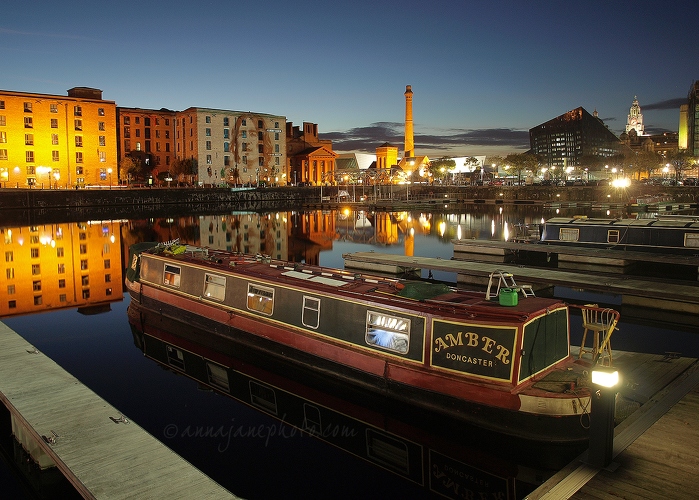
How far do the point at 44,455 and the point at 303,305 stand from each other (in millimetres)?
7411

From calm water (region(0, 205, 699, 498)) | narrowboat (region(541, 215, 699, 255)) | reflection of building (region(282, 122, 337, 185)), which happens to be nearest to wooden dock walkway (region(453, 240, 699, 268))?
narrowboat (region(541, 215, 699, 255))

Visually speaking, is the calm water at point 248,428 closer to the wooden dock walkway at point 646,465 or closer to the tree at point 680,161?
the wooden dock walkway at point 646,465

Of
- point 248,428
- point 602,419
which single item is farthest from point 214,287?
point 602,419

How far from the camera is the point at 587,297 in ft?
89.6

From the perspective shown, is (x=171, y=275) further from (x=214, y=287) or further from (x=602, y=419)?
(x=602, y=419)

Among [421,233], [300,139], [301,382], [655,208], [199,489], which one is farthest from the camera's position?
[300,139]

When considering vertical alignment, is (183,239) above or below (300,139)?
below

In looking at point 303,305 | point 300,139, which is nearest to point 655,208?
point 303,305

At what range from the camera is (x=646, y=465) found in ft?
29.6

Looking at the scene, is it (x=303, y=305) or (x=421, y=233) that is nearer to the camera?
(x=303, y=305)

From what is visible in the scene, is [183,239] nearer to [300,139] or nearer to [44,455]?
[44,455]

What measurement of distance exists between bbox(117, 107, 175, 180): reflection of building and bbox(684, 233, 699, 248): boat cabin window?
10137 cm

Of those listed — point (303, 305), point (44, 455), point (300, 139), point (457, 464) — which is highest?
point (300, 139)

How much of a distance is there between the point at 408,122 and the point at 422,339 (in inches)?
6068
